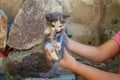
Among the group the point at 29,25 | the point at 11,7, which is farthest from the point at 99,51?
the point at 11,7

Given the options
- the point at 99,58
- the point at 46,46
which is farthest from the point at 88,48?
the point at 46,46

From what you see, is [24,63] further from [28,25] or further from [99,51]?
[99,51]

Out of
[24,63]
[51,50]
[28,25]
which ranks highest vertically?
[51,50]

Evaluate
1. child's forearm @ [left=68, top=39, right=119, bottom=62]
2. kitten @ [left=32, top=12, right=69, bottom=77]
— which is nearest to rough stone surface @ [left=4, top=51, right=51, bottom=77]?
child's forearm @ [left=68, top=39, right=119, bottom=62]

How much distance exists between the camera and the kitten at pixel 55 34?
1051mm

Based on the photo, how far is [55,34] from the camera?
1.06m

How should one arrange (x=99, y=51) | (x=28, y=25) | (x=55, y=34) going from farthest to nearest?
1. (x=28, y=25)
2. (x=99, y=51)
3. (x=55, y=34)

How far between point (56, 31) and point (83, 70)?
24 centimetres

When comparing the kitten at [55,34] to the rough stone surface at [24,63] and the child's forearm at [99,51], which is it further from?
the rough stone surface at [24,63]

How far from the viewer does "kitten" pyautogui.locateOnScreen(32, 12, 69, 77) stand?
3.45 ft

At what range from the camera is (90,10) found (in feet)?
6.21

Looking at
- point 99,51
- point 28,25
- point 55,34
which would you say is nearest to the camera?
point 55,34

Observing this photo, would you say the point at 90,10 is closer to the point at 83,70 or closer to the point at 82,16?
the point at 82,16

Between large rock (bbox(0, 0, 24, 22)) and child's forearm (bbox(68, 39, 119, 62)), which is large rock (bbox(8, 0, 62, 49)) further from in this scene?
child's forearm (bbox(68, 39, 119, 62))
